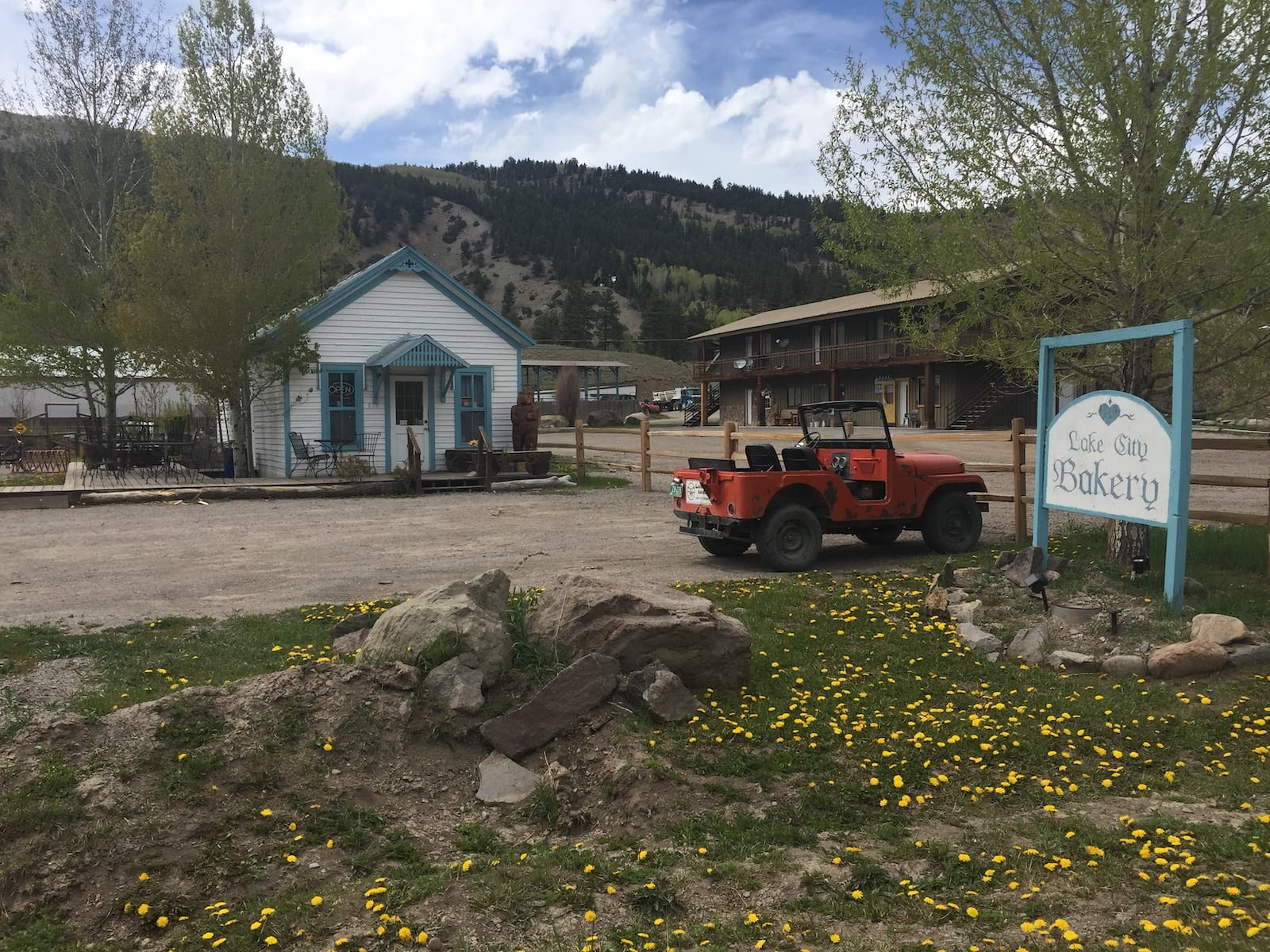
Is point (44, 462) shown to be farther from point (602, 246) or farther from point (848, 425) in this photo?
point (602, 246)

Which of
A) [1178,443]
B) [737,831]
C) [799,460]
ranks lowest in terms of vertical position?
[737,831]

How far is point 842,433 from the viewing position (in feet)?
34.6

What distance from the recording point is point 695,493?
10.1 m

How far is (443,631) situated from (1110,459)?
17.3 feet

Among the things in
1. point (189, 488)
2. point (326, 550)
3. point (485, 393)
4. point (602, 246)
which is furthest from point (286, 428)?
point (602, 246)

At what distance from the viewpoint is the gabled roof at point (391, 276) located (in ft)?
66.4

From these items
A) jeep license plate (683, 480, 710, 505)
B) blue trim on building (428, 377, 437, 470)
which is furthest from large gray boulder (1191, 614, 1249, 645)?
blue trim on building (428, 377, 437, 470)

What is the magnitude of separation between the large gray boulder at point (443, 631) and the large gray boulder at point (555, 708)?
37 centimetres

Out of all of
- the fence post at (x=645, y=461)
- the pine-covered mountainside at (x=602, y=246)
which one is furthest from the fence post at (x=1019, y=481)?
the pine-covered mountainside at (x=602, y=246)

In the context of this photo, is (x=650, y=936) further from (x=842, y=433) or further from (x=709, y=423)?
(x=709, y=423)

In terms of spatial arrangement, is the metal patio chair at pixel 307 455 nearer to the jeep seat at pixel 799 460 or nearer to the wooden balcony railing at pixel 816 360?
the jeep seat at pixel 799 460

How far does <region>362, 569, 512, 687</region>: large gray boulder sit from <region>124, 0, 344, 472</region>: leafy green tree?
50.6 feet

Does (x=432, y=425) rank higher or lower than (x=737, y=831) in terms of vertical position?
higher

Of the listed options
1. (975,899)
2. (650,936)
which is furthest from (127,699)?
(975,899)
